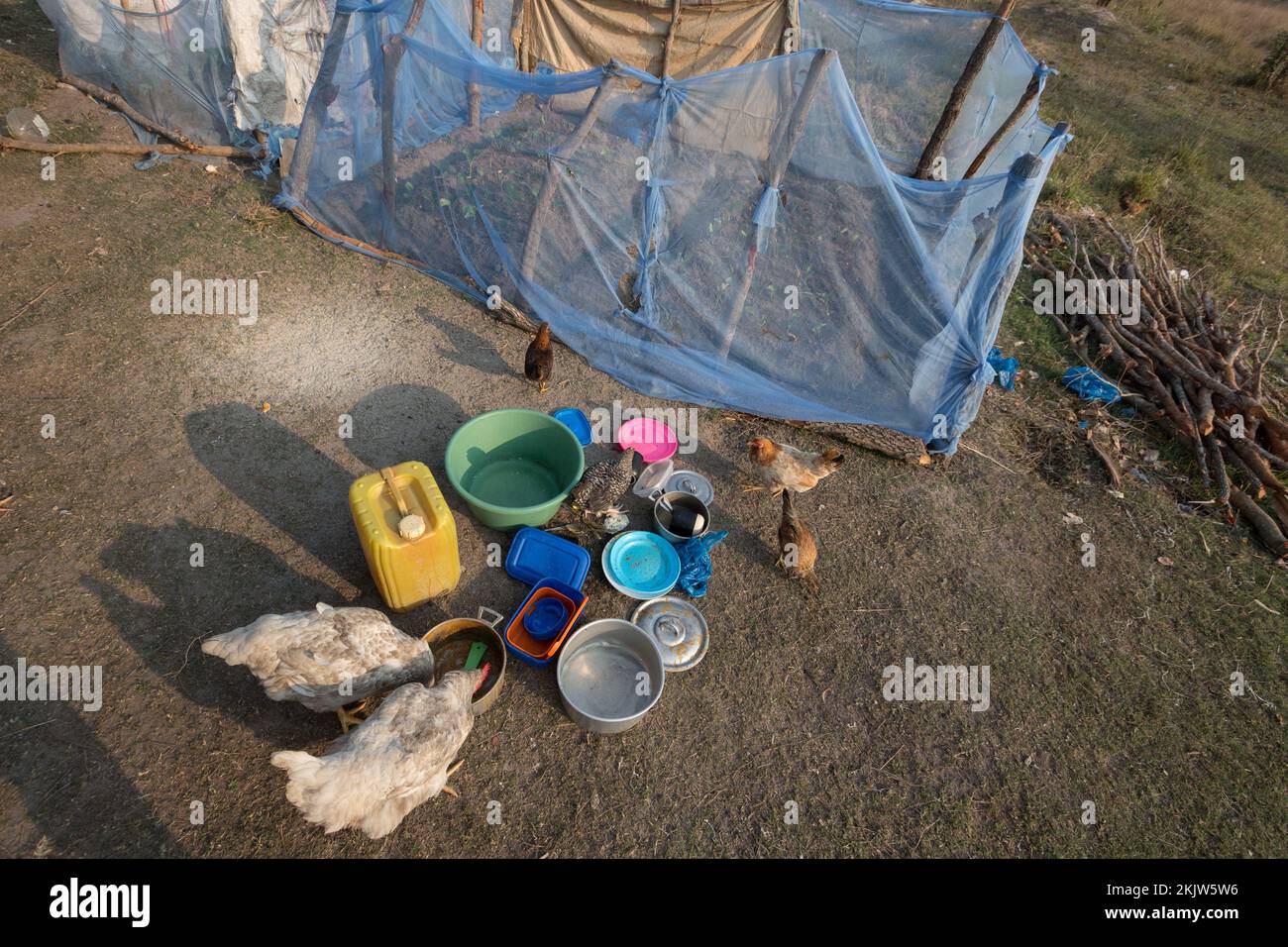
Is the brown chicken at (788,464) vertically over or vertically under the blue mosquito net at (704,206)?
under

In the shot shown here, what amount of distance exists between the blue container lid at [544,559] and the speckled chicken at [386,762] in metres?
1.01

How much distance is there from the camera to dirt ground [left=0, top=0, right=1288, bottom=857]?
10.6 feet

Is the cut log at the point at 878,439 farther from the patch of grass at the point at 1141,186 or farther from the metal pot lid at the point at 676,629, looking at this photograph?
the patch of grass at the point at 1141,186

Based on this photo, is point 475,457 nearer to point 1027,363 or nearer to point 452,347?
point 452,347

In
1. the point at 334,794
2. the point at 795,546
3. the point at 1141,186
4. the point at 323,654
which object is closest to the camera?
the point at 334,794

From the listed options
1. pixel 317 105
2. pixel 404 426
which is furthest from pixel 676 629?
pixel 317 105

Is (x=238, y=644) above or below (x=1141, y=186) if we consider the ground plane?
below

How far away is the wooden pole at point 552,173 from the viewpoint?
188 inches

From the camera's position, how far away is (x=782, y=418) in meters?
5.40

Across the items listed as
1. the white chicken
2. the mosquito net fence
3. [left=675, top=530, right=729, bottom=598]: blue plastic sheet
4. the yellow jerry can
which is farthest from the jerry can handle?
the mosquito net fence

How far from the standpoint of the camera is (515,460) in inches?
184

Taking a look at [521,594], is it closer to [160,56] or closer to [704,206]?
[704,206]

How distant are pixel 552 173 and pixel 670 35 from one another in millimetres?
3893


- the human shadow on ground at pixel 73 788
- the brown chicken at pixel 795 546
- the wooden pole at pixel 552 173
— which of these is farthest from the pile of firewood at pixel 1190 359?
the human shadow on ground at pixel 73 788
